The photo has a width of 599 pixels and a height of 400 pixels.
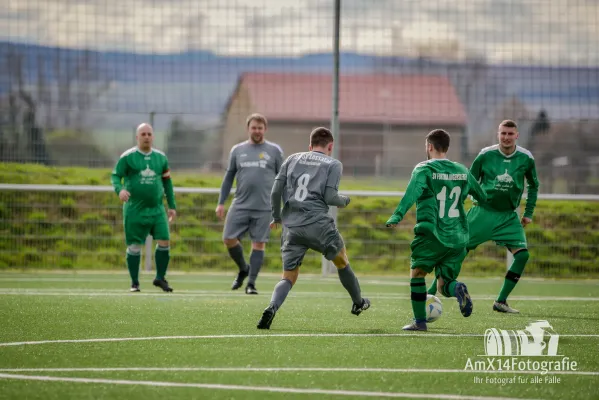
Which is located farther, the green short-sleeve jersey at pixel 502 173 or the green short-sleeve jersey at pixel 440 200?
the green short-sleeve jersey at pixel 502 173

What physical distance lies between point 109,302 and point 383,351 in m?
4.51

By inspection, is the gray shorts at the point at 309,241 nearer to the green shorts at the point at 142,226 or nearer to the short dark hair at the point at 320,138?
the short dark hair at the point at 320,138

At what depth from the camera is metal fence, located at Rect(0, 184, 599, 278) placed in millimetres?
18234

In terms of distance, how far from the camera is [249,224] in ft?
43.8

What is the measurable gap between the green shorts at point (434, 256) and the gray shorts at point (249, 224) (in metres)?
4.59

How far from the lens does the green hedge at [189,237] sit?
18234mm

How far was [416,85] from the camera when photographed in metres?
20.7

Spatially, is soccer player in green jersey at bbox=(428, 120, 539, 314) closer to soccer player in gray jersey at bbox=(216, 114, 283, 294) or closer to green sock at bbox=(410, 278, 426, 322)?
green sock at bbox=(410, 278, 426, 322)

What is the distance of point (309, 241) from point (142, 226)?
4520 mm

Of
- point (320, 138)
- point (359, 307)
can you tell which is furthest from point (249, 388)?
point (359, 307)

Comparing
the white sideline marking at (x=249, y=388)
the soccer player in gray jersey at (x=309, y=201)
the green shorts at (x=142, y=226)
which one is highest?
the soccer player in gray jersey at (x=309, y=201)

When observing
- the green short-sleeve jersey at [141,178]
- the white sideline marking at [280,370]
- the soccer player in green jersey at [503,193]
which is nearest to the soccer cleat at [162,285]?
the green short-sleeve jersey at [141,178]

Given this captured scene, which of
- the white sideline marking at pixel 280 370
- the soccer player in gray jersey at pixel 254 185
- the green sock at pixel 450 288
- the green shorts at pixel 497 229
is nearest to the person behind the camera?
the white sideline marking at pixel 280 370

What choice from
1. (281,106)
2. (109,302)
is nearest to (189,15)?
(281,106)
